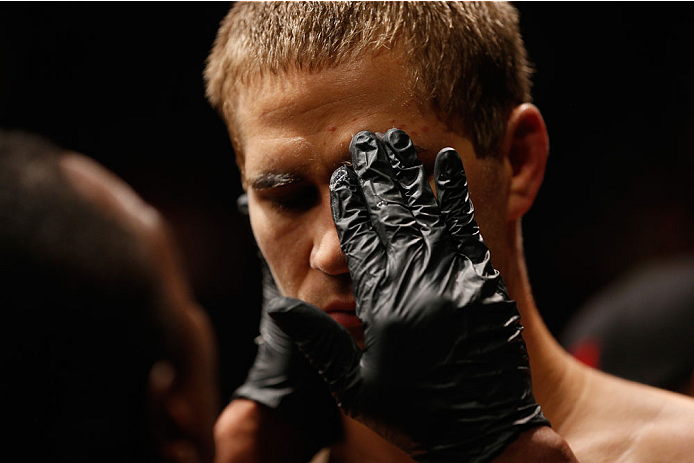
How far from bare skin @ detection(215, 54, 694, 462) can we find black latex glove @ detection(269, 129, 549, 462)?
101mm

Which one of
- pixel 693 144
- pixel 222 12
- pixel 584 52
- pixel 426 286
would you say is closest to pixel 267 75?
pixel 426 286

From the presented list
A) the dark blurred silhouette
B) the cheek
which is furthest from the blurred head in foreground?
the dark blurred silhouette

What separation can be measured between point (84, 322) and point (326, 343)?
46 cm

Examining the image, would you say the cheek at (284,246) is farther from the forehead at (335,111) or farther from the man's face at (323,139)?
the forehead at (335,111)

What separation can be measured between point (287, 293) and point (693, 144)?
1.94 metres

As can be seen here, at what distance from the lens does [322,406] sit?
163 cm

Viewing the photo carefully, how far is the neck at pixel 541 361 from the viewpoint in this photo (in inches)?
53.1

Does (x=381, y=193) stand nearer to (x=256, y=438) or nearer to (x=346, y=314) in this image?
(x=346, y=314)

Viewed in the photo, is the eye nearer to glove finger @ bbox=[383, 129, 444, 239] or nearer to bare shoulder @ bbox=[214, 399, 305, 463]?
glove finger @ bbox=[383, 129, 444, 239]

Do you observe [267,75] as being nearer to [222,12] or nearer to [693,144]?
[222,12]

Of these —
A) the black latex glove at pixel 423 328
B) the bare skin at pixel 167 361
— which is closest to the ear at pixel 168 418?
the bare skin at pixel 167 361

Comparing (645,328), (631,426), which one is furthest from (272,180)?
(645,328)

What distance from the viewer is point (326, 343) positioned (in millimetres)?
1043

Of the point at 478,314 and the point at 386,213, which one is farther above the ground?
the point at 386,213
